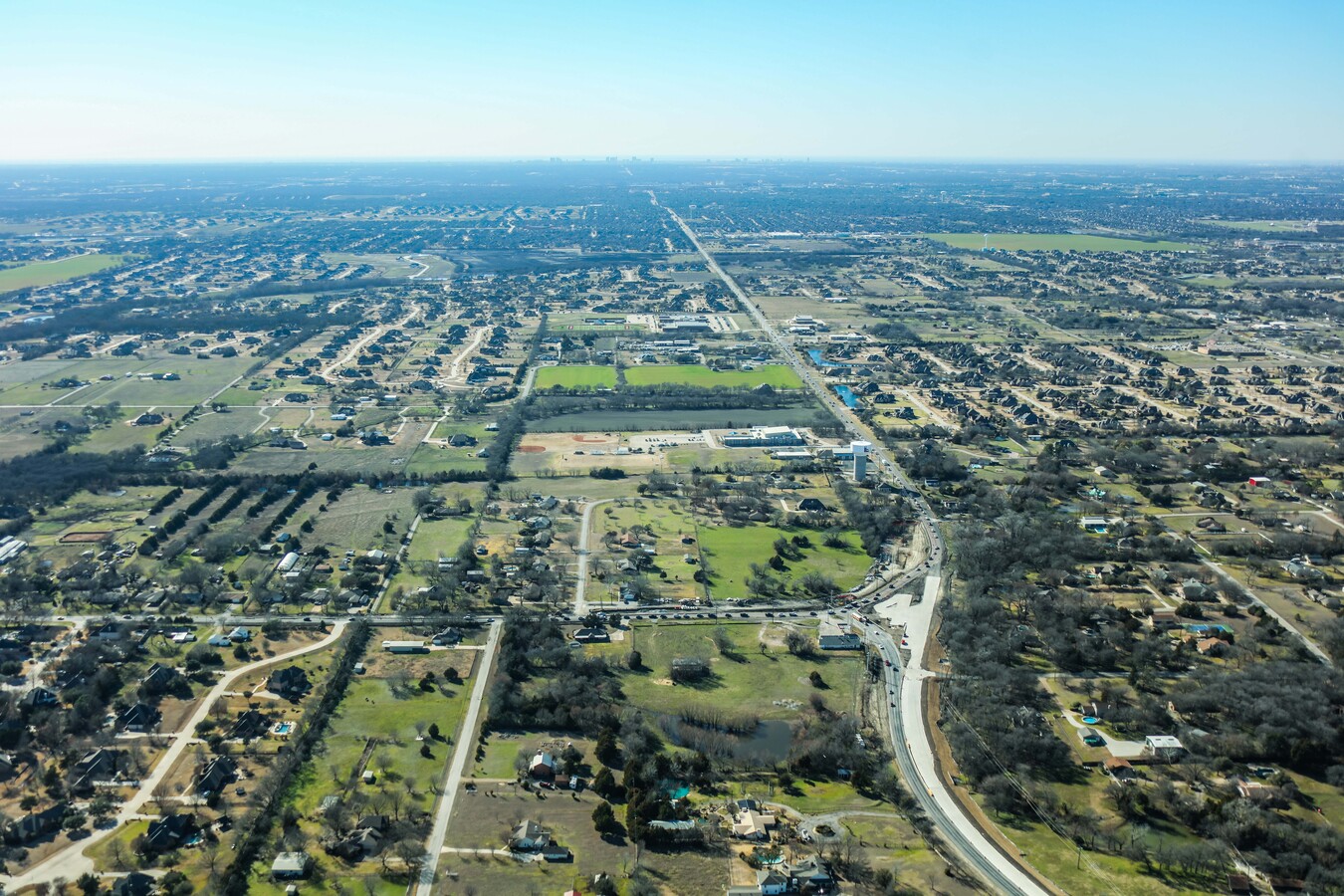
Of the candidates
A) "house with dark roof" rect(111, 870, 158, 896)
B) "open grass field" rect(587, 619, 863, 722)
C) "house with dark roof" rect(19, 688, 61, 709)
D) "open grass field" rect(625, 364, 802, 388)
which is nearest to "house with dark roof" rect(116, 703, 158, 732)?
"house with dark roof" rect(19, 688, 61, 709)

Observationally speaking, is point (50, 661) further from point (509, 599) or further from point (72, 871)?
point (509, 599)

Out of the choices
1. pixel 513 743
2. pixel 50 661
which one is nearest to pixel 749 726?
pixel 513 743

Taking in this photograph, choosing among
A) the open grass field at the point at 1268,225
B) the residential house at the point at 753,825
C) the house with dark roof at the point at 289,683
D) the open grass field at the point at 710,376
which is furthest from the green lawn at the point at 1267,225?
the house with dark roof at the point at 289,683

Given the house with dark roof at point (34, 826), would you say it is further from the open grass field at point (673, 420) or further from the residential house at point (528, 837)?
the open grass field at point (673, 420)

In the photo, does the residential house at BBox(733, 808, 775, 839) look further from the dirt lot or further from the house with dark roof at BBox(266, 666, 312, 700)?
the dirt lot

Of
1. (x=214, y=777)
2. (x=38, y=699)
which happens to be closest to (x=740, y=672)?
(x=214, y=777)

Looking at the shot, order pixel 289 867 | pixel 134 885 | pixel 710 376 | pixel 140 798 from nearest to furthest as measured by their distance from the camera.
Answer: pixel 134 885 < pixel 289 867 < pixel 140 798 < pixel 710 376

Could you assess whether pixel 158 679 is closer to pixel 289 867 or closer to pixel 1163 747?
pixel 289 867

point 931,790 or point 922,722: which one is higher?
point 922,722
